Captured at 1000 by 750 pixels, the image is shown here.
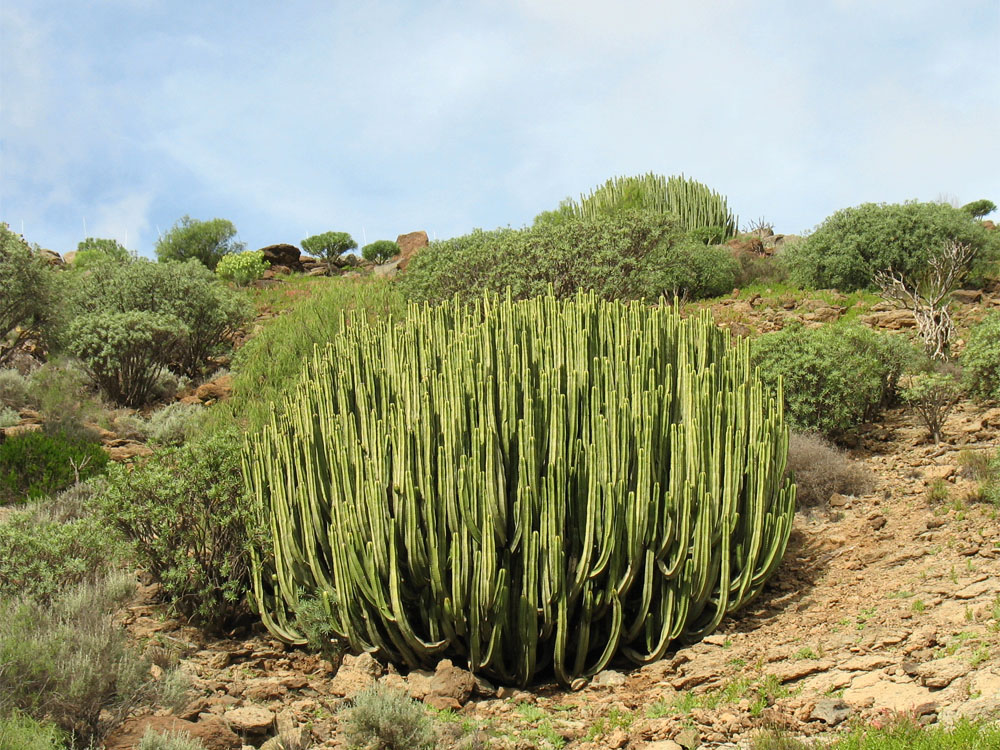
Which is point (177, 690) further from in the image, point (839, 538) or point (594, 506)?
point (839, 538)

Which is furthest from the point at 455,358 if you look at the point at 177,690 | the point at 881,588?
the point at 881,588

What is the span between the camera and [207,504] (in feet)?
22.1

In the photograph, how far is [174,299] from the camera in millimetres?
18500

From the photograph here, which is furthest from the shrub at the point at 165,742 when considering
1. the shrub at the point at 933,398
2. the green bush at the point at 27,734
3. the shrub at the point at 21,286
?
the shrub at the point at 21,286

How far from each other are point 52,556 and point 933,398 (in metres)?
8.72

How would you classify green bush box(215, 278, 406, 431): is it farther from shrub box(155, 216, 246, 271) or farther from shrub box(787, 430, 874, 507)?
shrub box(155, 216, 246, 271)

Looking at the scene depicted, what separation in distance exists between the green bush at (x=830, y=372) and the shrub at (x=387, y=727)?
6510 mm

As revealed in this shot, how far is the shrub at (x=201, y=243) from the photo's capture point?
117 ft

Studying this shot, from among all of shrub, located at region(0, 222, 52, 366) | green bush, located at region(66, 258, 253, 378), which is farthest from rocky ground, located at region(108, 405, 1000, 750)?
green bush, located at region(66, 258, 253, 378)

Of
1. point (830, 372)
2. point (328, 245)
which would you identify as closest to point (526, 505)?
point (830, 372)

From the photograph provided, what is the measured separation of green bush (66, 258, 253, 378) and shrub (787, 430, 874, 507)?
43.3 feet

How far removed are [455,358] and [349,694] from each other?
2.34 m

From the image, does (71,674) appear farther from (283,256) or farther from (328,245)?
(328,245)

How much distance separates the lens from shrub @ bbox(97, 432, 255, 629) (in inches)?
256
